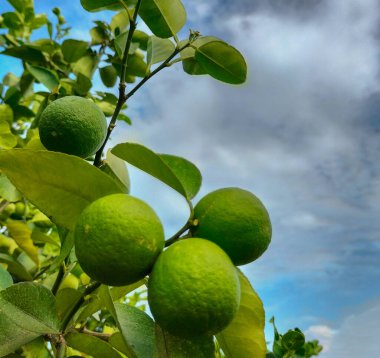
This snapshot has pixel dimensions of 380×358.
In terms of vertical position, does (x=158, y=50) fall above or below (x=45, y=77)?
below

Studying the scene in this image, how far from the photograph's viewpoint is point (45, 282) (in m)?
1.91

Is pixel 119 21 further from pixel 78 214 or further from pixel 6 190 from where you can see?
pixel 78 214

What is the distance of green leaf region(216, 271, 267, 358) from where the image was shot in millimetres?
1118

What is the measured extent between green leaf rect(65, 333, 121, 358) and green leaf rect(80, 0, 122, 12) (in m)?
1.03

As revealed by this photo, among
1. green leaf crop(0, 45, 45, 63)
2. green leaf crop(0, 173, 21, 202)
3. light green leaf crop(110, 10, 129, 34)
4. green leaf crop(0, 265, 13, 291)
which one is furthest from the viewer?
green leaf crop(0, 45, 45, 63)

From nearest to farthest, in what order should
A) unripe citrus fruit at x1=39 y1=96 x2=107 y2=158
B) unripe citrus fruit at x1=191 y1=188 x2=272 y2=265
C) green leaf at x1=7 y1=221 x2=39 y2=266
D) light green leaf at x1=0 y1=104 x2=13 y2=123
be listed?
unripe citrus fruit at x1=191 y1=188 x2=272 y2=265, unripe citrus fruit at x1=39 y1=96 x2=107 y2=158, green leaf at x1=7 y1=221 x2=39 y2=266, light green leaf at x1=0 y1=104 x2=13 y2=123

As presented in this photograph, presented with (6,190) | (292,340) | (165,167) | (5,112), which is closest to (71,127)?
(165,167)

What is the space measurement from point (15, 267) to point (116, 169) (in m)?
0.81

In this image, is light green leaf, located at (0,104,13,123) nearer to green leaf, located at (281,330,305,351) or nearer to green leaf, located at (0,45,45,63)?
green leaf, located at (0,45,45,63)

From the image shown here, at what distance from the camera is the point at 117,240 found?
0.90 meters

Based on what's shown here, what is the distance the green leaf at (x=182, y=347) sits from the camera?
40.0 inches

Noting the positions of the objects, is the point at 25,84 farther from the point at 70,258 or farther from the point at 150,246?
the point at 150,246

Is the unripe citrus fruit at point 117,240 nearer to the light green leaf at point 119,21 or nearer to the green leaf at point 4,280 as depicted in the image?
the green leaf at point 4,280

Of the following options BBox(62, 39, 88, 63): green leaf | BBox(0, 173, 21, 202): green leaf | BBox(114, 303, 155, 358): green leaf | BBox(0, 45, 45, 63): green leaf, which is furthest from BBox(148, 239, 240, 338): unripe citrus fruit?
BBox(0, 45, 45, 63): green leaf
